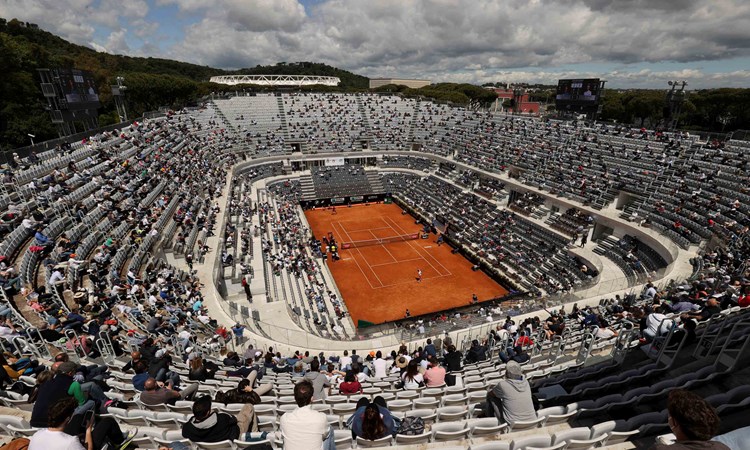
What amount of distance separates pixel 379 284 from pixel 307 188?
2575 cm

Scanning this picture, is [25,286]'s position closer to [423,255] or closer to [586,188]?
[423,255]

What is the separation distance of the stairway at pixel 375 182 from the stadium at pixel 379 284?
0.49m

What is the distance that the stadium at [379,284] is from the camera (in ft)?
20.8

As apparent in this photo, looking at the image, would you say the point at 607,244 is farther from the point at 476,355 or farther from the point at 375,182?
the point at 375,182

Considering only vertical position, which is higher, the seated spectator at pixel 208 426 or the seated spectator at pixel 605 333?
the seated spectator at pixel 208 426

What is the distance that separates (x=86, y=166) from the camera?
84.3 ft

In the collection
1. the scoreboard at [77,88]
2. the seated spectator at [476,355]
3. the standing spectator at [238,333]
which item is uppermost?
the scoreboard at [77,88]

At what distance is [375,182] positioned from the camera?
184 feet

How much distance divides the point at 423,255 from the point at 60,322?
1197 inches

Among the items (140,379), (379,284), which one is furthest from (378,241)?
(140,379)

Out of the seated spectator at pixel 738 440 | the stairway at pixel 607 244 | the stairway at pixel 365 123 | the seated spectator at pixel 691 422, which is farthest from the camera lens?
the stairway at pixel 365 123

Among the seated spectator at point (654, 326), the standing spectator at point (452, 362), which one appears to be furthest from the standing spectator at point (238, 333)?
the seated spectator at point (654, 326)

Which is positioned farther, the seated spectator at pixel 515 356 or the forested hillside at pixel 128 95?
the forested hillside at pixel 128 95

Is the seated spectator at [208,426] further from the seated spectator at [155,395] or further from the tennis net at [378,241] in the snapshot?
the tennis net at [378,241]
